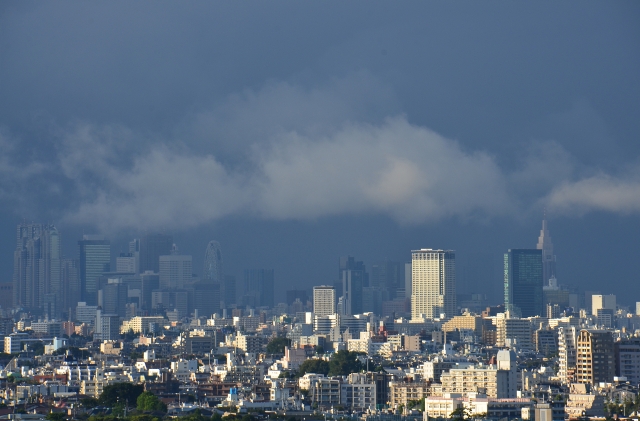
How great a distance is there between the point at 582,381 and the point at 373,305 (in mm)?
118181

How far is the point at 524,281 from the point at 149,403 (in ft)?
375

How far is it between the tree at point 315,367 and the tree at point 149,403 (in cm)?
1766

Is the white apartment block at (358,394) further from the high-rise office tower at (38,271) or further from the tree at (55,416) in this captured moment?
the high-rise office tower at (38,271)

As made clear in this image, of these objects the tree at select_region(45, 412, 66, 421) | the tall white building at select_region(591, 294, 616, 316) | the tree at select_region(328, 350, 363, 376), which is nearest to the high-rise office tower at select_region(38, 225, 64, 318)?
the tall white building at select_region(591, 294, 616, 316)

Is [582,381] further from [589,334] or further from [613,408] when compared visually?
[613,408]

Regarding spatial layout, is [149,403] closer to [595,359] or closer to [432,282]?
[595,359]

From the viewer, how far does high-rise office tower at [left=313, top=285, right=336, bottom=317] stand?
164625 millimetres

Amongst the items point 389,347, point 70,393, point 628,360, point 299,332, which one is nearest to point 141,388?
point 70,393

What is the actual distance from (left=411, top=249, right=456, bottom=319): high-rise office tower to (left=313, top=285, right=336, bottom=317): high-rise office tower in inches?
306

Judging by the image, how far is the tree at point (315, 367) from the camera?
2825 inches

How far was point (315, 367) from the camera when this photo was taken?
72.5 m

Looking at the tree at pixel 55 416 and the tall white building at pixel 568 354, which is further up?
the tall white building at pixel 568 354

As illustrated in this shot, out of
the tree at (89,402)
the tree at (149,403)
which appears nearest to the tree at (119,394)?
the tree at (89,402)

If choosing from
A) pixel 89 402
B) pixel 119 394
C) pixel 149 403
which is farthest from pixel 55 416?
pixel 119 394
